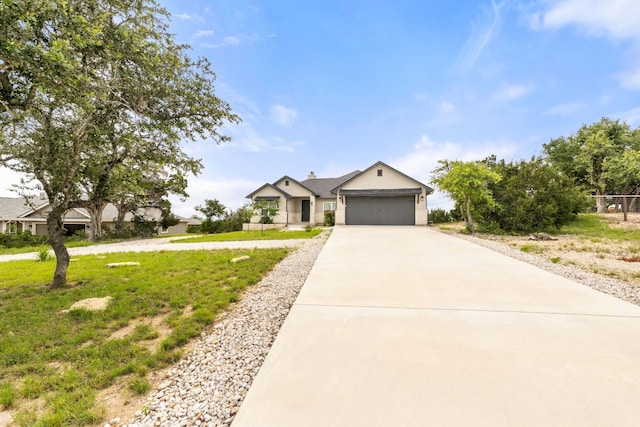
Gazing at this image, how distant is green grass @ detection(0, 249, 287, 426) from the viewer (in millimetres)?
2426

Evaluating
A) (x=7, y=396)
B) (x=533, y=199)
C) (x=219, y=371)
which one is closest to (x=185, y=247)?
(x=7, y=396)

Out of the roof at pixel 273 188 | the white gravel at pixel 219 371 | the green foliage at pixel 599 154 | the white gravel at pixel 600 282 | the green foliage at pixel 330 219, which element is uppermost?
the green foliage at pixel 599 154

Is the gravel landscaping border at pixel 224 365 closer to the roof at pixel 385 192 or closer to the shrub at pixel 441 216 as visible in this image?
the roof at pixel 385 192

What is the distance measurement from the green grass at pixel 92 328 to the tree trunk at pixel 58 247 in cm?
28

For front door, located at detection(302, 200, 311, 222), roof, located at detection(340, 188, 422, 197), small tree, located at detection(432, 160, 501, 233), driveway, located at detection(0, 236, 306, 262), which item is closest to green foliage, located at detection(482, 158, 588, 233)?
small tree, located at detection(432, 160, 501, 233)

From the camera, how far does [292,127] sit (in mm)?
19094

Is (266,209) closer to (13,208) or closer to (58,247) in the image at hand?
(58,247)

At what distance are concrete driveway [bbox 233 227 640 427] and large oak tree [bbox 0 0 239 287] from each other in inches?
178

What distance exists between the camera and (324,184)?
1059 inches

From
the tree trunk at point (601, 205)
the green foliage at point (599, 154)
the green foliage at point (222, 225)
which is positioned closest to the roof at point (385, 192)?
the green foliage at point (222, 225)

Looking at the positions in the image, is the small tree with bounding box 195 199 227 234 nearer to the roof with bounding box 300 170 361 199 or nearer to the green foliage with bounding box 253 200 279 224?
the green foliage with bounding box 253 200 279 224

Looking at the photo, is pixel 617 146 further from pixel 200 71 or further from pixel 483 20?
pixel 200 71

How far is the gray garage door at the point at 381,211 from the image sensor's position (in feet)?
67.8

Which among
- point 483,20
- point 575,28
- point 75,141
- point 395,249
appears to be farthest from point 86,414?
point 575,28
